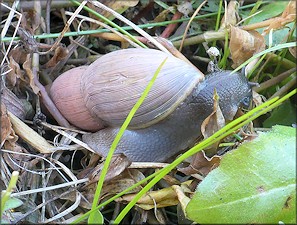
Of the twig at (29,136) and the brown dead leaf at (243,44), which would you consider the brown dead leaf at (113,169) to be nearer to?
the twig at (29,136)

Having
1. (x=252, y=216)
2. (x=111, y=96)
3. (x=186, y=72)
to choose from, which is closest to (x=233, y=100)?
(x=186, y=72)

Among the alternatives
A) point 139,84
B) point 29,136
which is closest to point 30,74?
point 29,136

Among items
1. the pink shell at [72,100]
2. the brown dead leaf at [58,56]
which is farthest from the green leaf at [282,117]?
the brown dead leaf at [58,56]

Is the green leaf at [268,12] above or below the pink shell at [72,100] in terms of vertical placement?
above

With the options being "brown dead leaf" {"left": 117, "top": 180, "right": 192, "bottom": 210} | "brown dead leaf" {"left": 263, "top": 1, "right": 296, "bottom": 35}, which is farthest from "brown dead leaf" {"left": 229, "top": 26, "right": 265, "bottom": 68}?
"brown dead leaf" {"left": 117, "top": 180, "right": 192, "bottom": 210}

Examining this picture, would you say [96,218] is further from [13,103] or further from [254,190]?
[13,103]

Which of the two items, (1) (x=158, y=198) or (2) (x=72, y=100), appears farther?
(2) (x=72, y=100)

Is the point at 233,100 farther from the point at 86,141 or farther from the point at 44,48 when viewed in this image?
the point at 44,48
